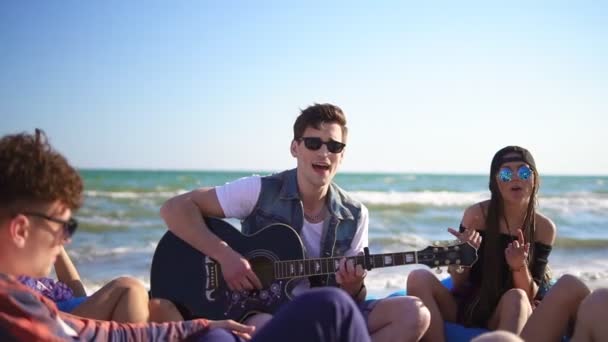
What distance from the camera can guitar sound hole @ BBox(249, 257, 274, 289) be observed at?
3387mm

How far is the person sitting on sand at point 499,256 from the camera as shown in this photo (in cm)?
337

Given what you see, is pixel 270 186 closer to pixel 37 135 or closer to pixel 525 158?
pixel 525 158

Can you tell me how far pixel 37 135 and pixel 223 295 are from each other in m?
1.79

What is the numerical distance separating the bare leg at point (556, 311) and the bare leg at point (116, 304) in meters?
1.88

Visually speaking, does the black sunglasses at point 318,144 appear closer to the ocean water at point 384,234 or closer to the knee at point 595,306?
the knee at point 595,306

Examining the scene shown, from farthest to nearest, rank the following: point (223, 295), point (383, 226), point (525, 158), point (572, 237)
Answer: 1. point (383, 226)
2. point (572, 237)
3. point (525, 158)
4. point (223, 295)

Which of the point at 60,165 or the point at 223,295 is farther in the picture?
the point at 223,295

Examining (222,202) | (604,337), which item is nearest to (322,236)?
(222,202)

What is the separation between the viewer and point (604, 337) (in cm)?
270

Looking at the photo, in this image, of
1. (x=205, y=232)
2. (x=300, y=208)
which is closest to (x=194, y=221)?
(x=205, y=232)

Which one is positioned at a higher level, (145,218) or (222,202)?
(222,202)

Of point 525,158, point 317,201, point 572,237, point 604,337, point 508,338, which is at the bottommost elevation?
point 572,237

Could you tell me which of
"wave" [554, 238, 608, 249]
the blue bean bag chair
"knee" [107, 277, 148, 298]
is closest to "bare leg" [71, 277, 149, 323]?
"knee" [107, 277, 148, 298]

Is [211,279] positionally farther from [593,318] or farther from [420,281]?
[593,318]
